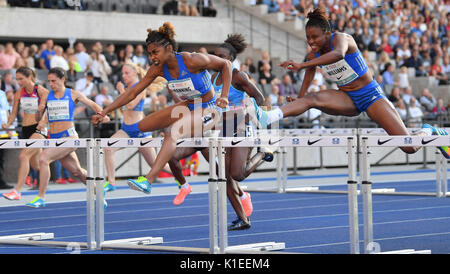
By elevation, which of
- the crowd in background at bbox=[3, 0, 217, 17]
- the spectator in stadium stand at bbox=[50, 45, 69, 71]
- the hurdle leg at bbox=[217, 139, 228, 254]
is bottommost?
the hurdle leg at bbox=[217, 139, 228, 254]

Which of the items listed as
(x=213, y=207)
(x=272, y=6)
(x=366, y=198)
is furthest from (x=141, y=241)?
(x=272, y=6)

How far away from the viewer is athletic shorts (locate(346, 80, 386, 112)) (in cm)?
887

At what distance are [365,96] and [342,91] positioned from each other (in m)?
0.29

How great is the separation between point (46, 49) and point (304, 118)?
639 centimetres

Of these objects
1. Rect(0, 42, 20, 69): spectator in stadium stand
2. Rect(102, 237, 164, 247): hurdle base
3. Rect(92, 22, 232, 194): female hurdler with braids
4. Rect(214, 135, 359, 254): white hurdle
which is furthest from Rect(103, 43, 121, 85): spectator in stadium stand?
Rect(214, 135, 359, 254): white hurdle

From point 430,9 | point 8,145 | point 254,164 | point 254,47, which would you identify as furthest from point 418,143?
point 430,9

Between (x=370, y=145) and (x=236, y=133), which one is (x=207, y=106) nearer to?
(x=236, y=133)

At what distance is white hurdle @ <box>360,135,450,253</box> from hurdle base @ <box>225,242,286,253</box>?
3.53 ft

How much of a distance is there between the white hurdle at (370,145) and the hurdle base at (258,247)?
1077mm

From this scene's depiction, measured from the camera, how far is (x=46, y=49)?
1956 cm

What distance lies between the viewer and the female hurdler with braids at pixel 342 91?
8562 millimetres

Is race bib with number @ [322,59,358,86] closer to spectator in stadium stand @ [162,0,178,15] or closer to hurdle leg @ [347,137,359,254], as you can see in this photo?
hurdle leg @ [347,137,359,254]

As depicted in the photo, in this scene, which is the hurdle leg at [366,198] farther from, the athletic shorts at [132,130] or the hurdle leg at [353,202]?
the athletic shorts at [132,130]
